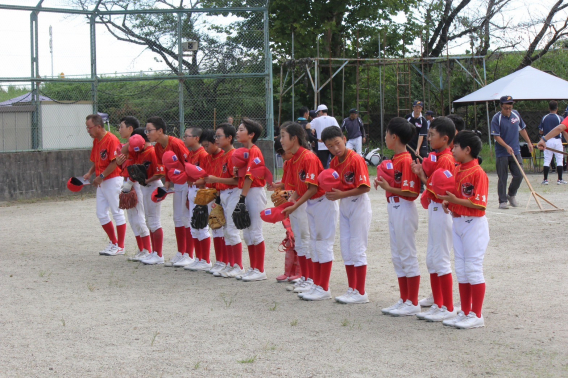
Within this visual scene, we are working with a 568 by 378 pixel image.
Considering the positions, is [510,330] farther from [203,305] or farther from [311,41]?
[311,41]

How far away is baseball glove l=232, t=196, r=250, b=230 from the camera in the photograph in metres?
6.99

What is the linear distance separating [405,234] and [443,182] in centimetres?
69

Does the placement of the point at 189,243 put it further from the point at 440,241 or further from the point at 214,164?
the point at 440,241

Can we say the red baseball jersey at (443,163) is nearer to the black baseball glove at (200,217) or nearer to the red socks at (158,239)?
the black baseball glove at (200,217)

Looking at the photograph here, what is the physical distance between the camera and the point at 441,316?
18.0 feet

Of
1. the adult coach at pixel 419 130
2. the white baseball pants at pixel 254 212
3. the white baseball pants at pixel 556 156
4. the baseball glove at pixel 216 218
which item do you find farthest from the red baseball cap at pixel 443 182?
the white baseball pants at pixel 556 156

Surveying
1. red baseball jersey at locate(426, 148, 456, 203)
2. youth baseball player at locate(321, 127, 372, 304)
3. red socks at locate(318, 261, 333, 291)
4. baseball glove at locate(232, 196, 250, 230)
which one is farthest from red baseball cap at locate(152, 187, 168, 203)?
red baseball jersey at locate(426, 148, 456, 203)

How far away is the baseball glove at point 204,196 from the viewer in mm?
7602

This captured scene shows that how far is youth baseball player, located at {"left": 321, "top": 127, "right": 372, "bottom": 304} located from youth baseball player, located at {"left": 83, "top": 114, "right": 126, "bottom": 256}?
159 inches

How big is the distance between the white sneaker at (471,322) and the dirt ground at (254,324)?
0.07 m

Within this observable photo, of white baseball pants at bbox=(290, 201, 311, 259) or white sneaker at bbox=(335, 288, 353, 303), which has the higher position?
white baseball pants at bbox=(290, 201, 311, 259)

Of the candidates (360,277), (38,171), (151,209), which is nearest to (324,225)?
(360,277)

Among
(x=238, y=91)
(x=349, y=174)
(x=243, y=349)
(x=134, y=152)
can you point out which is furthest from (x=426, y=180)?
(x=238, y=91)

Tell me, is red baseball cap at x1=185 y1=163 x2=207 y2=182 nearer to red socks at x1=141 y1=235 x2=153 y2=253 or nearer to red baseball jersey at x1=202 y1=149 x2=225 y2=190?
red baseball jersey at x1=202 y1=149 x2=225 y2=190
